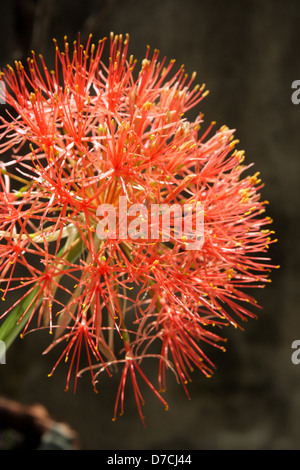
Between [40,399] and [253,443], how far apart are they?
25.6 inches

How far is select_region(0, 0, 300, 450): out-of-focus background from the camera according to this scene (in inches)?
48.8

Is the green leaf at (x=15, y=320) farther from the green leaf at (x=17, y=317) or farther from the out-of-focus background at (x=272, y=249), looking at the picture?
the out-of-focus background at (x=272, y=249)

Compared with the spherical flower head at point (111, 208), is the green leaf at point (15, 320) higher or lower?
lower

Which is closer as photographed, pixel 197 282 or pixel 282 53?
pixel 197 282

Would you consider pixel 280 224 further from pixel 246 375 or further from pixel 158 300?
pixel 158 300

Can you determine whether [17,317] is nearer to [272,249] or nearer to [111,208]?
[111,208]

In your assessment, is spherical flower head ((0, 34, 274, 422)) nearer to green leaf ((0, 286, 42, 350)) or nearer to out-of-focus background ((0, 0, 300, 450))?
green leaf ((0, 286, 42, 350))

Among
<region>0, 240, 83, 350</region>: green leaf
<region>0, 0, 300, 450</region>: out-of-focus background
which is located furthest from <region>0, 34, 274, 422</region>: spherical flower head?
<region>0, 0, 300, 450</region>: out-of-focus background

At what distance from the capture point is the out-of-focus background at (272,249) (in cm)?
124

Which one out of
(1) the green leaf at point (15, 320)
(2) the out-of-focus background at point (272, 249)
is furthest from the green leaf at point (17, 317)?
(2) the out-of-focus background at point (272, 249)

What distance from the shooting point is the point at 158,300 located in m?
0.60
